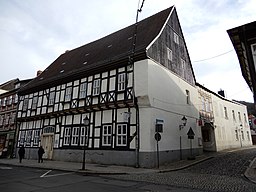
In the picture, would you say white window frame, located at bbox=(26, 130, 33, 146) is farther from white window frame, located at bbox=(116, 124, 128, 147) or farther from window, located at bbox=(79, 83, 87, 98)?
white window frame, located at bbox=(116, 124, 128, 147)

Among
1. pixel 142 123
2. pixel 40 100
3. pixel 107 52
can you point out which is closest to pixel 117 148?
pixel 142 123

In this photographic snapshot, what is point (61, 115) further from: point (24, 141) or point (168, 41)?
point (168, 41)

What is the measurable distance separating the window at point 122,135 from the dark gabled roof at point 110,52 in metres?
4.93

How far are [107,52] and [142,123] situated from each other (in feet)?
29.1

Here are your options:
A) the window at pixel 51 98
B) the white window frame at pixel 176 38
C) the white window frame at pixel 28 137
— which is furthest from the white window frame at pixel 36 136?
the white window frame at pixel 176 38

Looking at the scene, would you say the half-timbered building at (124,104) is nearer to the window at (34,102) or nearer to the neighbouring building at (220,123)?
the window at (34,102)

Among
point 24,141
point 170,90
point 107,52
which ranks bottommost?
point 24,141

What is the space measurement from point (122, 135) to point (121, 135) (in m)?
0.09

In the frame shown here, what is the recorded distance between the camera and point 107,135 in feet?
54.4

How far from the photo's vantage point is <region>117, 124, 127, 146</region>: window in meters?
15.5

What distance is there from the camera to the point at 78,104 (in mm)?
19156

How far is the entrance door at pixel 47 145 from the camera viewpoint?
20648mm

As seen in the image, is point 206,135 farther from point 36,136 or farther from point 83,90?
point 36,136

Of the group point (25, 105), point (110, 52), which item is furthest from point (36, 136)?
point (110, 52)
